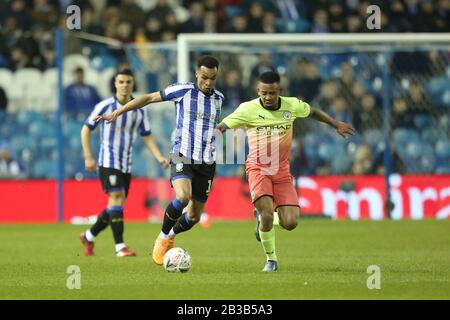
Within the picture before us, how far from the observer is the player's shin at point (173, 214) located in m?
12.2

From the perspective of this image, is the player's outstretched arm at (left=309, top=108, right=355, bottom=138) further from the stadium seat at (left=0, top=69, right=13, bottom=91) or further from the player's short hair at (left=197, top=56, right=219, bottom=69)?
the stadium seat at (left=0, top=69, right=13, bottom=91)

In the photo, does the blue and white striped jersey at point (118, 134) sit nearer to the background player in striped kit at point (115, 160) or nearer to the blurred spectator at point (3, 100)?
the background player in striped kit at point (115, 160)

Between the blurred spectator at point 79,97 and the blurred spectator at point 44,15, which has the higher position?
the blurred spectator at point 44,15

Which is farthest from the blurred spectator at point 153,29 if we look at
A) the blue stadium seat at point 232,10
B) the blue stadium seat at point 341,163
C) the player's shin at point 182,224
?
the player's shin at point 182,224

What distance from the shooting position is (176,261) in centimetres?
1164

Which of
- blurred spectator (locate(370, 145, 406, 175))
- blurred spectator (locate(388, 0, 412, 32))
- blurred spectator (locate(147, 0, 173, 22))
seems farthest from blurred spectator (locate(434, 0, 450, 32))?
blurred spectator (locate(147, 0, 173, 22))

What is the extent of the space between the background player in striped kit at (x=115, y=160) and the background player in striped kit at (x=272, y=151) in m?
2.46

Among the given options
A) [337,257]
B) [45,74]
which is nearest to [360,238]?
[337,257]

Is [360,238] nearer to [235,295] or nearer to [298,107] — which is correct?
[298,107]

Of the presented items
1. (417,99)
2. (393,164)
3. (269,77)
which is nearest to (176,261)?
(269,77)

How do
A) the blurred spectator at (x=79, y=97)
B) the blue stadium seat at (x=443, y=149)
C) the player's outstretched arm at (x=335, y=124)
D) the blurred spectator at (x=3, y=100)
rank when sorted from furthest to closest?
the blue stadium seat at (x=443, y=149) → the blurred spectator at (x=3, y=100) → the blurred spectator at (x=79, y=97) → the player's outstretched arm at (x=335, y=124)

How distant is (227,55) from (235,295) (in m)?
14.5

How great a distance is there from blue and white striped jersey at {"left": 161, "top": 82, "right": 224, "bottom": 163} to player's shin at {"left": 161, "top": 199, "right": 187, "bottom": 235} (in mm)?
542

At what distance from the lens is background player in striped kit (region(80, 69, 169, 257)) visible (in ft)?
46.0
